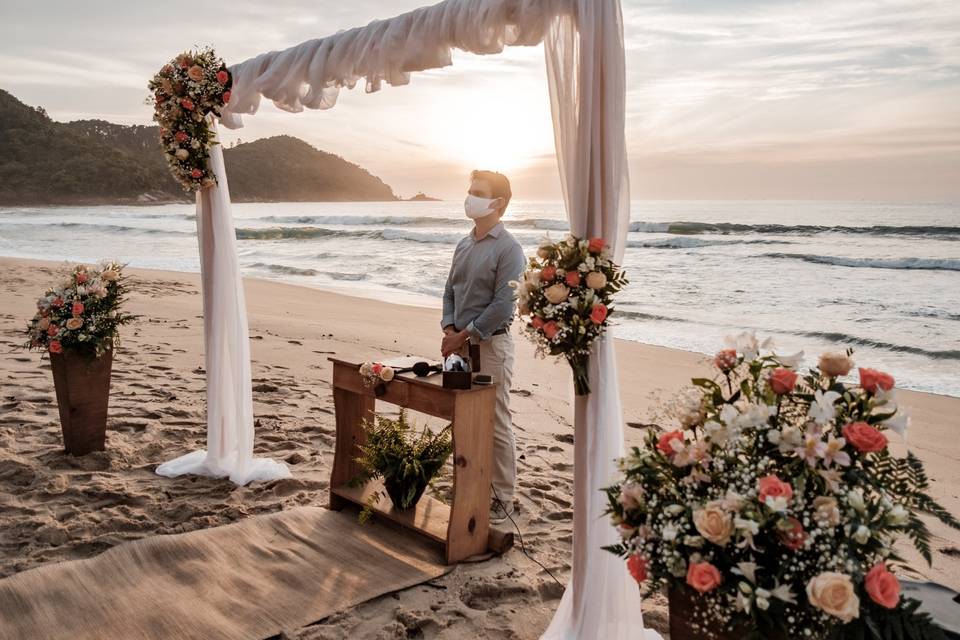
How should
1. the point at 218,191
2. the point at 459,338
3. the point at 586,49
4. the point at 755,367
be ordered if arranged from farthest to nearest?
the point at 218,191 → the point at 459,338 → the point at 586,49 → the point at 755,367

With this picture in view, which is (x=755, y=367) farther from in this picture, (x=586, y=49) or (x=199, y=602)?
(x=199, y=602)

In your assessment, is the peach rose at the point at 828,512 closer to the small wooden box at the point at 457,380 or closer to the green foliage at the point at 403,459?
the small wooden box at the point at 457,380

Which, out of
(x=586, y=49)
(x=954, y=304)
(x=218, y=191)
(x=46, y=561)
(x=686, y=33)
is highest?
(x=686, y=33)

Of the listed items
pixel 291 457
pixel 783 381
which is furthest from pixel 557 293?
pixel 291 457

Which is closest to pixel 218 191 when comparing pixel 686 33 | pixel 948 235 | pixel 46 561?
pixel 46 561

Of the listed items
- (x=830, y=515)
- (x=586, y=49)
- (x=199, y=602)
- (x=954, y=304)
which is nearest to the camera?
(x=830, y=515)

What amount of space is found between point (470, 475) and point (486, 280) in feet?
3.88

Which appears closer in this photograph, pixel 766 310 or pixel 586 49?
pixel 586 49

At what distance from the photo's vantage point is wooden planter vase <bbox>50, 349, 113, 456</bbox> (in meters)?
5.07

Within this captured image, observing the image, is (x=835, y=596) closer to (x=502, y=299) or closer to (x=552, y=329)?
(x=552, y=329)

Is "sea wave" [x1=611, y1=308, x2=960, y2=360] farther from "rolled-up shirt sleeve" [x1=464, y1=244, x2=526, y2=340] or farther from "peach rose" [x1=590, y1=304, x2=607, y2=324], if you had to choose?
"peach rose" [x1=590, y1=304, x2=607, y2=324]

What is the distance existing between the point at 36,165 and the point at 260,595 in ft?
174

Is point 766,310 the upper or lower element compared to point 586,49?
lower

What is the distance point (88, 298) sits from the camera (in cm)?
516
